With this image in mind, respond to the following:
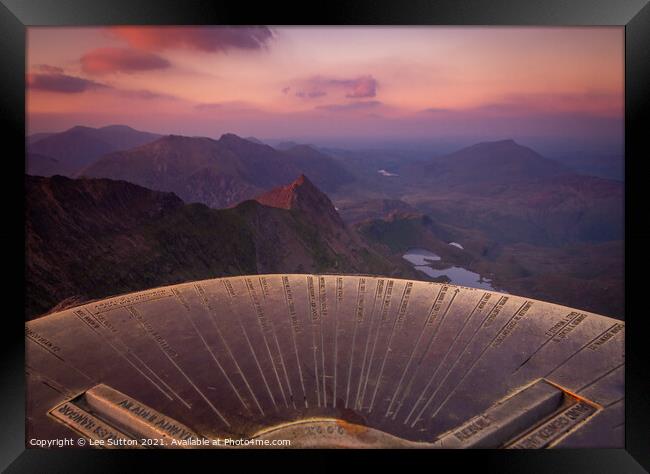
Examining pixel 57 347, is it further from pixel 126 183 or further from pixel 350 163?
pixel 126 183

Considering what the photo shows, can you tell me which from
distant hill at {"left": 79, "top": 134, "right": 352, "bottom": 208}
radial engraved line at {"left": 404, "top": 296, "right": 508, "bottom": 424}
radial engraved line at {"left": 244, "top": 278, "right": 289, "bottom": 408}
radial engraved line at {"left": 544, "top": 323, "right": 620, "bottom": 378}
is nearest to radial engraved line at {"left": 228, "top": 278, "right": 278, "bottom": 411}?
radial engraved line at {"left": 244, "top": 278, "right": 289, "bottom": 408}

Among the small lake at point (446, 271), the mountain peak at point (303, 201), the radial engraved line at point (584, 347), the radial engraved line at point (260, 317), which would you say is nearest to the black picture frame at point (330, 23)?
the radial engraved line at point (584, 347)

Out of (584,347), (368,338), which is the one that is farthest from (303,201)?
(584,347)

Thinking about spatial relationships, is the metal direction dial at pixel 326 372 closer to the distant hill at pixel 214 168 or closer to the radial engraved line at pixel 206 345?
the radial engraved line at pixel 206 345

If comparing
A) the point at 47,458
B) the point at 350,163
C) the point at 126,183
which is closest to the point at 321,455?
the point at 47,458

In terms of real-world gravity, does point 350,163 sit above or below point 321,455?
above
